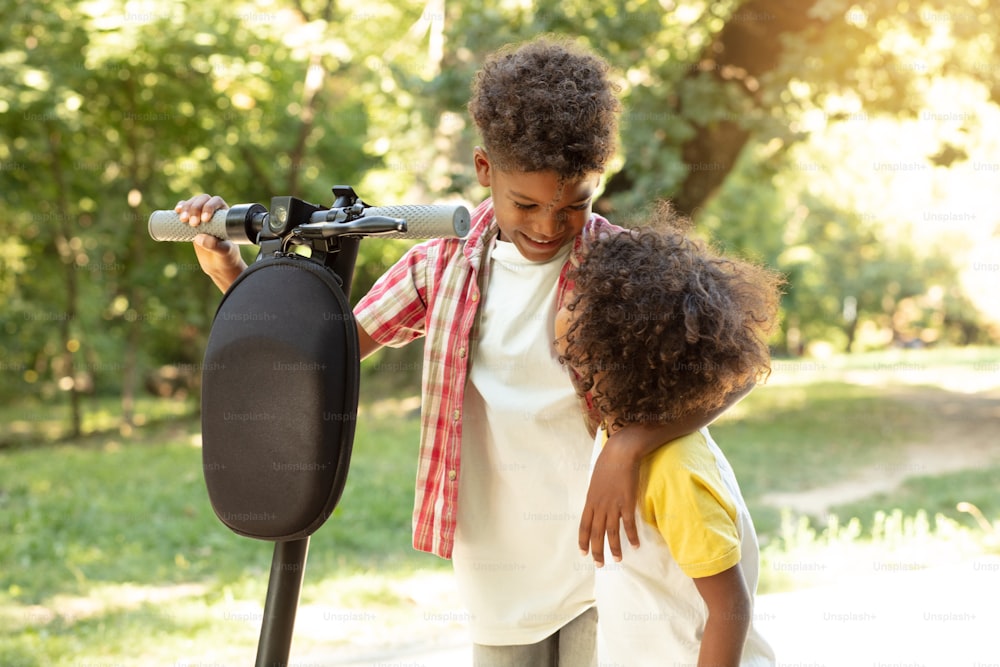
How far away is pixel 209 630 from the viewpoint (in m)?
3.97

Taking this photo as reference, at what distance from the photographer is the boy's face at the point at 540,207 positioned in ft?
5.17

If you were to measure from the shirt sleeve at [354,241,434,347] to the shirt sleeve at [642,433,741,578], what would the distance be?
56 centimetres

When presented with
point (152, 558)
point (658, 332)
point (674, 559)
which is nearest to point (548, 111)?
point (658, 332)

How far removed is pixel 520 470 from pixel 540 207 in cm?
44

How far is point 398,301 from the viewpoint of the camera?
5.97ft

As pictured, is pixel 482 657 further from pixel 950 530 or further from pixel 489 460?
pixel 950 530

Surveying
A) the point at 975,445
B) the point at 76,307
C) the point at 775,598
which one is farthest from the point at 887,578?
the point at 76,307

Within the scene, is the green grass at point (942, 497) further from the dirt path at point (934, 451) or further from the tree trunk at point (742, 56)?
the tree trunk at point (742, 56)

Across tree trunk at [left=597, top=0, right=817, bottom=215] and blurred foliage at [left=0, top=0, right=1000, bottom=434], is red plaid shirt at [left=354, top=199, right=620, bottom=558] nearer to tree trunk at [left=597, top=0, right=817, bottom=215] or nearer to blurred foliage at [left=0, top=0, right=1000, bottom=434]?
Answer: blurred foliage at [left=0, top=0, right=1000, bottom=434]

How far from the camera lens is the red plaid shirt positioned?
1706mm

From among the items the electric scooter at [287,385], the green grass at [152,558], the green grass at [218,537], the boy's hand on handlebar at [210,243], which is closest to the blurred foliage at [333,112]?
the green grass at [218,537]

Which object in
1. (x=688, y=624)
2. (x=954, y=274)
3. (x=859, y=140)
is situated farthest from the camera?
(x=954, y=274)

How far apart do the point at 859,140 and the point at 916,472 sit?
10.1 meters

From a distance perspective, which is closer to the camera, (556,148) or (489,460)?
(556,148)
